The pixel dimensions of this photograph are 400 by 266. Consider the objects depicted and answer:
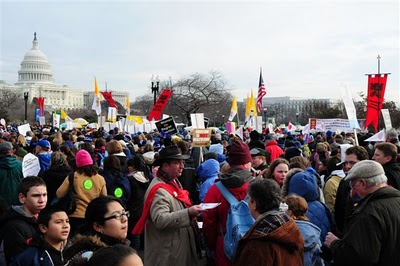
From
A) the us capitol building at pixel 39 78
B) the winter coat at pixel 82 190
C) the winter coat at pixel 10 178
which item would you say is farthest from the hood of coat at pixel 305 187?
the us capitol building at pixel 39 78

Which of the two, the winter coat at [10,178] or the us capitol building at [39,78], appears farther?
the us capitol building at [39,78]

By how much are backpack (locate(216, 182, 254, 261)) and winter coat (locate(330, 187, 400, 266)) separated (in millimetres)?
821

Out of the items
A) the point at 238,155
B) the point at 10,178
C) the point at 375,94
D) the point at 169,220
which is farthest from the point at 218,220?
the point at 375,94

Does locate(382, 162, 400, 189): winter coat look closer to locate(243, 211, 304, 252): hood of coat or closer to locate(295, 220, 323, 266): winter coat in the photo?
locate(295, 220, 323, 266): winter coat

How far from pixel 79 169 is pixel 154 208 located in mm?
2493

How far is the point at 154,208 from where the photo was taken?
14.5ft

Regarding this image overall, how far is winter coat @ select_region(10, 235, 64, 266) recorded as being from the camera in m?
3.43

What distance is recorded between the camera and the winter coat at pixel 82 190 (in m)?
6.32

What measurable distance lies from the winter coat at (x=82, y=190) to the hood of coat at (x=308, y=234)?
318 centimetres

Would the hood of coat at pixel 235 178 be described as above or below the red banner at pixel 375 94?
below

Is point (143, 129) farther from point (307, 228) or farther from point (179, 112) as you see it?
point (179, 112)

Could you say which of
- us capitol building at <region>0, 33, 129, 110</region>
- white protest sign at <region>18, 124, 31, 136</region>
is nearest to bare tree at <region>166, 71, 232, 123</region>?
white protest sign at <region>18, 124, 31, 136</region>

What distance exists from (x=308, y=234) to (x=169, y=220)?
128 centimetres

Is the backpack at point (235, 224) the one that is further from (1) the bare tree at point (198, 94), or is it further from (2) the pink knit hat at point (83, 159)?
(1) the bare tree at point (198, 94)
